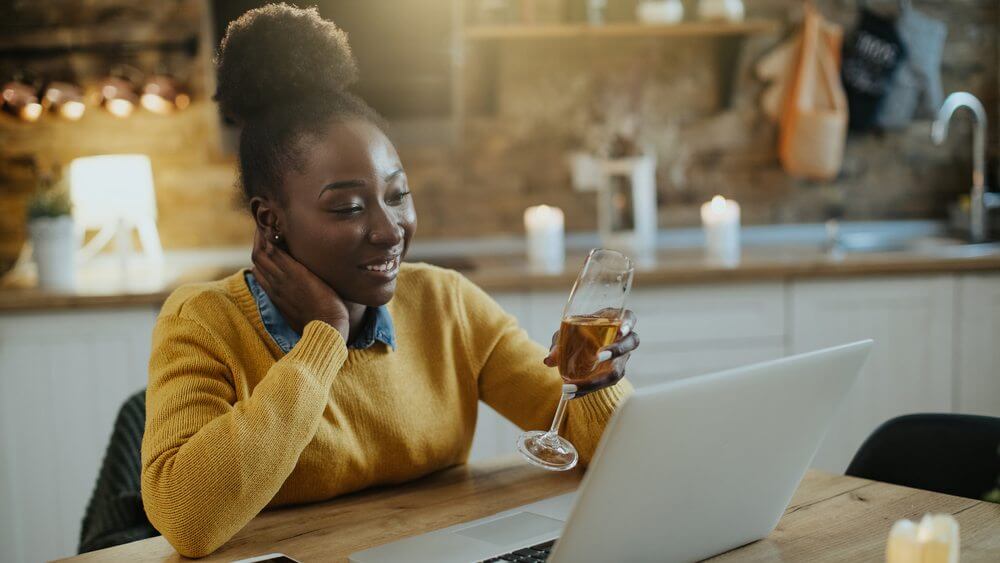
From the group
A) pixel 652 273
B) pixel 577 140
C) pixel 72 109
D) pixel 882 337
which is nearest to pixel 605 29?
pixel 577 140

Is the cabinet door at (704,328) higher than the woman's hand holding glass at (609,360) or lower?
lower

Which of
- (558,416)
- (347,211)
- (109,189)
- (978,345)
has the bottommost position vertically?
(978,345)

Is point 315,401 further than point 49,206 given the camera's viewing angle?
No

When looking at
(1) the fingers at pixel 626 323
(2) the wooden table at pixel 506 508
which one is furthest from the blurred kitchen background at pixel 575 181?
(1) the fingers at pixel 626 323

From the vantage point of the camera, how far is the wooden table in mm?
1043

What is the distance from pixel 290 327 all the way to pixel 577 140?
2254 mm

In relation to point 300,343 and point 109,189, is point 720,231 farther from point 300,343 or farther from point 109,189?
point 300,343

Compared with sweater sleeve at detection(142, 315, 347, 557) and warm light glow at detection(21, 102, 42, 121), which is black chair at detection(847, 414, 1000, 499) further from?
warm light glow at detection(21, 102, 42, 121)

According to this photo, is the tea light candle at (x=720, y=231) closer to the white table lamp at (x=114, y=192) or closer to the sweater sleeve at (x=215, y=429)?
the white table lamp at (x=114, y=192)

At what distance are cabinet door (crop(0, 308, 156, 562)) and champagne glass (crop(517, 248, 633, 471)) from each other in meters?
1.83

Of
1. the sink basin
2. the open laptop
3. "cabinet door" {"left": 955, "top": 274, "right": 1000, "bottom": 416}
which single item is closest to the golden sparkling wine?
the open laptop

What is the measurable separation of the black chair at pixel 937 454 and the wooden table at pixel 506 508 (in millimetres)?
209

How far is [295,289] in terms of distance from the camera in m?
1.29

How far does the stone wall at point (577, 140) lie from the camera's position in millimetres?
3229
